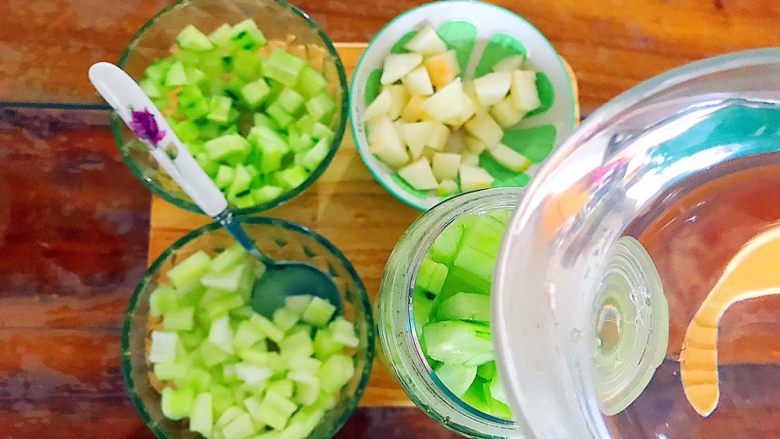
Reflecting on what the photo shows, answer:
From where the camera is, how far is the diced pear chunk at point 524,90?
84 cm

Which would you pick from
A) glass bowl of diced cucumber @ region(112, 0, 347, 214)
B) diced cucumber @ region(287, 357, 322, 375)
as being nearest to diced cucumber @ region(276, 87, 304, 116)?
glass bowl of diced cucumber @ region(112, 0, 347, 214)

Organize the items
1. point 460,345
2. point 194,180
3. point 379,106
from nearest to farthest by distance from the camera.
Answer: point 460,345, point 194,180, point 379,106

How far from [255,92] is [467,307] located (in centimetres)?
43

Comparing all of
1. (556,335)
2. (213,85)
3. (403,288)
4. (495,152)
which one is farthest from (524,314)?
(213,85)

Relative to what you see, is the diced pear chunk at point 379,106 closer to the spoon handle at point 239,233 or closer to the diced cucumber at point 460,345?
the spoon handle at point 239,233

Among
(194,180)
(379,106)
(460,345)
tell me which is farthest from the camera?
(379,106)

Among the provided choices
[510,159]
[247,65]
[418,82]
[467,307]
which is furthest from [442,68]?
[467,307]

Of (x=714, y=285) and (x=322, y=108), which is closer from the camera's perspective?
(x=714, y=285)

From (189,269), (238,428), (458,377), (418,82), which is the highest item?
(418,82)

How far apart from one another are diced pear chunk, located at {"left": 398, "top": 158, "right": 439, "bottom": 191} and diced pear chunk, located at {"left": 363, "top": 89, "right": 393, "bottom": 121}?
0.08m

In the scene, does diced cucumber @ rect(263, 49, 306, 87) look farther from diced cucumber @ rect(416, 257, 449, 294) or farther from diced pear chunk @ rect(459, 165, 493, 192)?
diced cucumber @ rect(416, 257, 449, 294)

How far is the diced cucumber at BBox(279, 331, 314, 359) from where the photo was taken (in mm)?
788

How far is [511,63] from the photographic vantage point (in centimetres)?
85

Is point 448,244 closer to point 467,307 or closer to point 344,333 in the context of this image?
point 467,307
